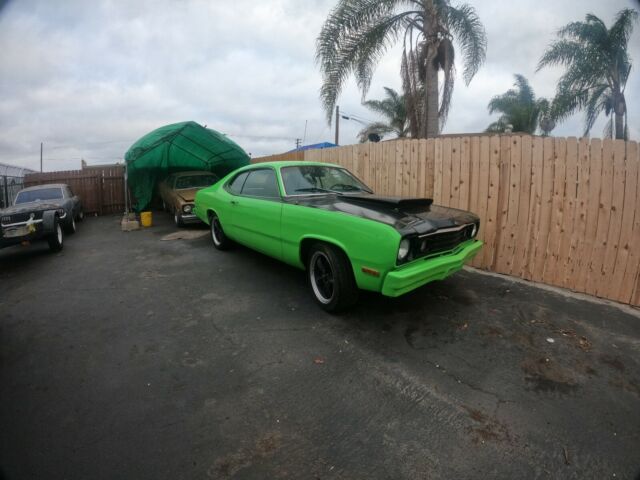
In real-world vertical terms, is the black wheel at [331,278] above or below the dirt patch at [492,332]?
above

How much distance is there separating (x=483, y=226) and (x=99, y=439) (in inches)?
198

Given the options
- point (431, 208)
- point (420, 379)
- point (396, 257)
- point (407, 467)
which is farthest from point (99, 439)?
point (431, 208)

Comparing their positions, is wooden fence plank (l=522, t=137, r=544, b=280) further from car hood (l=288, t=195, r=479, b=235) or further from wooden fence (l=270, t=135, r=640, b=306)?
car hood (l=288, t=195, r=479, b=235)

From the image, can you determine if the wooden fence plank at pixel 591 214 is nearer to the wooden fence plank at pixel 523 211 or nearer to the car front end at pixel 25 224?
the wooden fence plank at pixel 523 211

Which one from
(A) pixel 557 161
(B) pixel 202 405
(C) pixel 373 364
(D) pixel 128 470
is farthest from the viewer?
(A) pixel 557 161

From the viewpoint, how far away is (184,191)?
9.07m

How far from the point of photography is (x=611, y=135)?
53.6ft

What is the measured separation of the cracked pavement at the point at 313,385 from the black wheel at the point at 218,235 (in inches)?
69.9

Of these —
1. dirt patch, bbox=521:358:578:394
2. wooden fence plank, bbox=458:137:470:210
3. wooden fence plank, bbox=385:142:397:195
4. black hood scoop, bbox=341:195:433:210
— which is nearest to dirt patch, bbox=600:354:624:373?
dirt patch, bbox=521:358:578:394

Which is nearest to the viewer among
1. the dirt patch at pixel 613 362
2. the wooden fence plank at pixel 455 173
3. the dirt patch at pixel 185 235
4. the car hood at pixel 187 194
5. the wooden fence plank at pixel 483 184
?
the dirt patch at pixel 613 362

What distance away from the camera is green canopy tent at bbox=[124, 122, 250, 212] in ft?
30.5

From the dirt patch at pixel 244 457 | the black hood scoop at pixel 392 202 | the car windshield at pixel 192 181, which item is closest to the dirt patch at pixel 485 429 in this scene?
the dirt patch at pixel 244 457

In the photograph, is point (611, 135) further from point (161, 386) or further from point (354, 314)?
point (161, 386)

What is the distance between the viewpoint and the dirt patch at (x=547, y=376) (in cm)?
238
